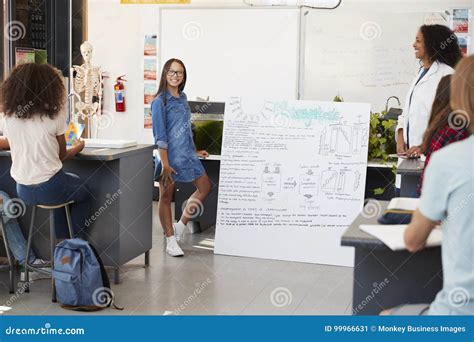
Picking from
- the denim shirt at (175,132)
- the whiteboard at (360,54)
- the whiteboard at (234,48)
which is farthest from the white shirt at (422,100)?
the whiteboard at (234,48)

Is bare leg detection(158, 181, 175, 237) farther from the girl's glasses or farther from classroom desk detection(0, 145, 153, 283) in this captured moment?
the girl's glasses

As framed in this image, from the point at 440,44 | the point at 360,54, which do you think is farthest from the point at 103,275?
the point at 360,54

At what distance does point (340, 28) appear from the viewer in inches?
Result: 334

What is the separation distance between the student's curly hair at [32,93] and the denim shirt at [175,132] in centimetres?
125

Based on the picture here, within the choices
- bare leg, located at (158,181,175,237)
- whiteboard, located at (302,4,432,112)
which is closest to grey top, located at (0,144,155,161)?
bare leg, located at (158,181,175,237)

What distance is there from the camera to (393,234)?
258 cm

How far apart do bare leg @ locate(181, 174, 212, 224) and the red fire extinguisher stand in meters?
3.02

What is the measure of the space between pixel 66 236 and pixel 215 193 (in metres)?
2.18

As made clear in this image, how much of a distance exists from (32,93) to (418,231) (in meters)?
2.81

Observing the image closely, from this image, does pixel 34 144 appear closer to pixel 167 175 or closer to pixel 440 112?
pixel 167 175

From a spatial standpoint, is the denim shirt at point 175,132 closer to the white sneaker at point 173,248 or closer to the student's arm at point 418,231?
the white sneaker at point 173,248

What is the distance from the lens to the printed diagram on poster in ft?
29.6
